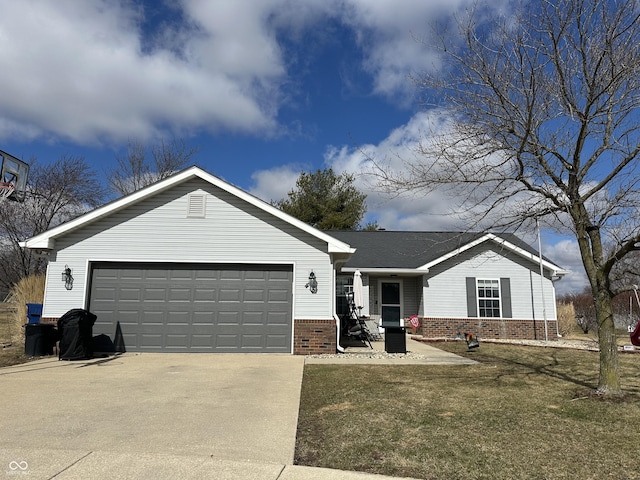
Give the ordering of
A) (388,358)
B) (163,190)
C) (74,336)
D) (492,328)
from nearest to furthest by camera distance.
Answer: (74,336) < (388,358) < (163,190) < (492,328)

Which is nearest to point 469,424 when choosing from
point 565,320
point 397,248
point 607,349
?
point 607,349

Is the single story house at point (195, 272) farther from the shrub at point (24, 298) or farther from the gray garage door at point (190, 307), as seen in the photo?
the shrub at point (24, 298)

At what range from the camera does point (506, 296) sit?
16.6 meters

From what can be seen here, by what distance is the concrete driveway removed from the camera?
421 cm

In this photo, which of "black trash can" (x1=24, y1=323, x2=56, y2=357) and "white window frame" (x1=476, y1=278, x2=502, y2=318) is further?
"white window frame" (x1=476, y1=278, x2=502, y2=318)

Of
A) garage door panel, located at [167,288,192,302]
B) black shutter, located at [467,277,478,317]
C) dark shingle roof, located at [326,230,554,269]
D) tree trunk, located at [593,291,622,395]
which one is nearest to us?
tree trunk, located at [593,291,622,395]

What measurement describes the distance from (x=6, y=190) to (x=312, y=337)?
8.11 metres

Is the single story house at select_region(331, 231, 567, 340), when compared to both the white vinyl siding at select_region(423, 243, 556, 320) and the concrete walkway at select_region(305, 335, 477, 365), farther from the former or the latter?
the concrete walkway at select_region(305, 335, 477, 365)

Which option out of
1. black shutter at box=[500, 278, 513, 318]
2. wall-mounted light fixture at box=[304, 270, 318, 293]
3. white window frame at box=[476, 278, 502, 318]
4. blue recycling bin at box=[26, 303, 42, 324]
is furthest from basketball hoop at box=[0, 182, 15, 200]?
black shutter at box=[500, 278, 513, 318]

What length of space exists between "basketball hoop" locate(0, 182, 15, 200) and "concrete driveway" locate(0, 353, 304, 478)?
3.79m

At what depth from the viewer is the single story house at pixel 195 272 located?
11.0 metres

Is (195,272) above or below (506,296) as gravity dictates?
above

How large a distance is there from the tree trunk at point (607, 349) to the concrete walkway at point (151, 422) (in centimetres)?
473

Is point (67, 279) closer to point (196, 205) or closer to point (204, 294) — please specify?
point (204, 294)
